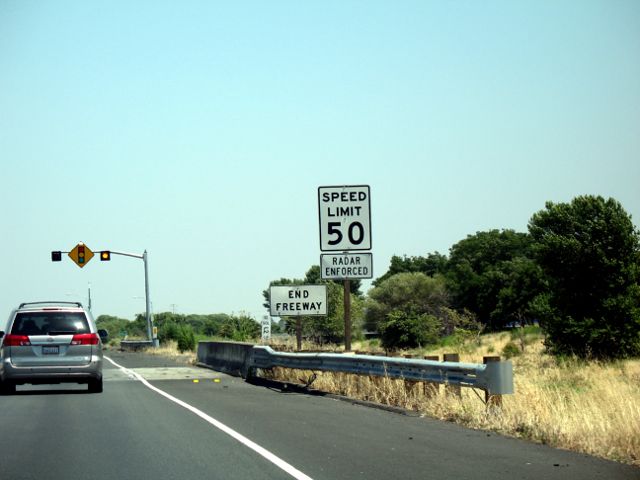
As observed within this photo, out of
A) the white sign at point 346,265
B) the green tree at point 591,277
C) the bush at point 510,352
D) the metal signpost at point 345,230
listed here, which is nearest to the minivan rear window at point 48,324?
the white sign at point 346,265

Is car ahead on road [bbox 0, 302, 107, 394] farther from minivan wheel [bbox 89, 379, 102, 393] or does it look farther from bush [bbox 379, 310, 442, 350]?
bush [bbox 379, 310, 442, 350]

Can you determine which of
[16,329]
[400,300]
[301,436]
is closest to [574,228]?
[16,329]

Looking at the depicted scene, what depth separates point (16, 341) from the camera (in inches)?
792

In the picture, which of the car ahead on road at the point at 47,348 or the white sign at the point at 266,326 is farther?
the white sign at the point at 266,326

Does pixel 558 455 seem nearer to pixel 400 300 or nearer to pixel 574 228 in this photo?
pixel 574 228

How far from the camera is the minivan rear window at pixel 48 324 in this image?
20297 millimetres

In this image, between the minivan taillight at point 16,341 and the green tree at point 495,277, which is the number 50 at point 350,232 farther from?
the green tree at point 495,277

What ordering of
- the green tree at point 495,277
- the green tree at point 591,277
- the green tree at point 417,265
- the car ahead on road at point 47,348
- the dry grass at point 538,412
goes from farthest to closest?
the green tree at point 417,265 → the green tree at point 495,277 → the green tree at point 591,277 → the car ahead on road at point 47,348 → the dry grass at point 538,412

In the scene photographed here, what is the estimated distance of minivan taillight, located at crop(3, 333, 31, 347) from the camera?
20.1 m

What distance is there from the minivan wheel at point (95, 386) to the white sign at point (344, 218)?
5677 mm

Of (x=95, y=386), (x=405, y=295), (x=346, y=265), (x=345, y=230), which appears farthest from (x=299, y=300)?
(x=405, y=295)

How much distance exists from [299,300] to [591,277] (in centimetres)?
2745

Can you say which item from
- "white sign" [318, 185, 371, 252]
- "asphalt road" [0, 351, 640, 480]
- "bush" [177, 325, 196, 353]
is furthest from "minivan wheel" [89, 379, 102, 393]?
"bush" [177, 325, 196, 353]

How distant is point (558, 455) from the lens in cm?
1073
